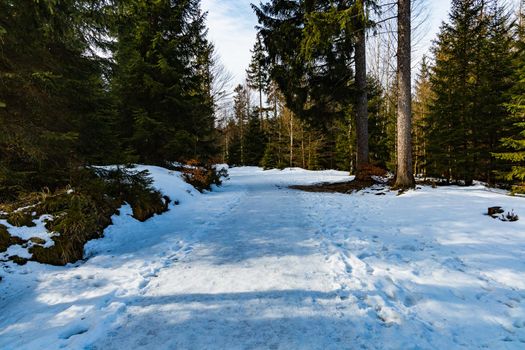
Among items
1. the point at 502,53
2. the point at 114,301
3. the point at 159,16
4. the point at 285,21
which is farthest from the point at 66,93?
the point at 502,53

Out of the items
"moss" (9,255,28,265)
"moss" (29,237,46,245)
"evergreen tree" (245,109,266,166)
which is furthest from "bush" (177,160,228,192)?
"evergreen tree" (245,109,266,166)

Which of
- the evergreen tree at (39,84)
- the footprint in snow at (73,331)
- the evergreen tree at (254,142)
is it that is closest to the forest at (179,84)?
the evergreen tree at (39,84)

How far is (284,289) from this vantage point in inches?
141

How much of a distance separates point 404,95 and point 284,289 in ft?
29.1

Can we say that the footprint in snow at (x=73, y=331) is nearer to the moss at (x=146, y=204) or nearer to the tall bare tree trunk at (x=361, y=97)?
the moss at (x=146, y=204)

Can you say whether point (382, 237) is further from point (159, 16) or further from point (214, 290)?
point (159, 16)

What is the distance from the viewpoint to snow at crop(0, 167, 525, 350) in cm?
270

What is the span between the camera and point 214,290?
3.62 m

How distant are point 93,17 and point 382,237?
6757mm

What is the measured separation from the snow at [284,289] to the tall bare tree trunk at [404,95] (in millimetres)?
3815

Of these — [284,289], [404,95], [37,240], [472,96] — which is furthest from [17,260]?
[472,96]

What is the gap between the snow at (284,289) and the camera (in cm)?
270

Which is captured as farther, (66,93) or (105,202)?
(66,93)

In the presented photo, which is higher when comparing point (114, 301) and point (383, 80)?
point (383, 80)
